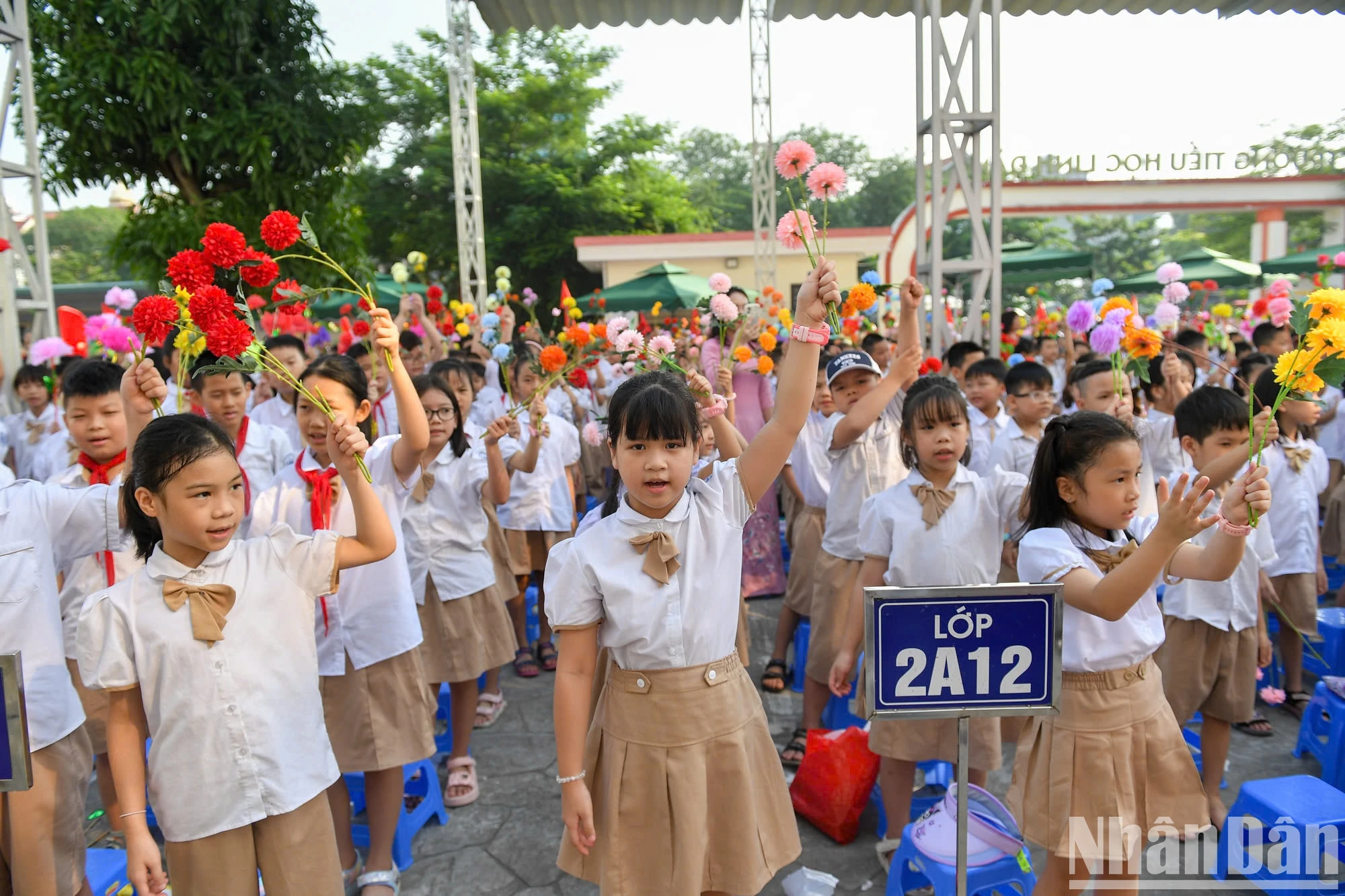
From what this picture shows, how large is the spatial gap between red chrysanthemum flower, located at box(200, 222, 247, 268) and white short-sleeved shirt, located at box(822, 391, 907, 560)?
2254 millimetres

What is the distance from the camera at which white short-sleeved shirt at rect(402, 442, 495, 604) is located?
345 centimetres

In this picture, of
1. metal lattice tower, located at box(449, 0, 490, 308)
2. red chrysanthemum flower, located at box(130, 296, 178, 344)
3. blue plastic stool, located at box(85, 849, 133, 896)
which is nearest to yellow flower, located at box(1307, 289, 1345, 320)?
red chrysanthemum flower, located at box(130, 296, 178, 344)

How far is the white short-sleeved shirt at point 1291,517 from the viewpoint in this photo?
3947 mm

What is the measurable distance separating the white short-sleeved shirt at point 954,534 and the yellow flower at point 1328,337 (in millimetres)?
1007

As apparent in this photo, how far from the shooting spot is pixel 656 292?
481 inches

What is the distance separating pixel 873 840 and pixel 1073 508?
58.8 inches

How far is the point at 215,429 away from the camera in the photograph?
6.89 feet

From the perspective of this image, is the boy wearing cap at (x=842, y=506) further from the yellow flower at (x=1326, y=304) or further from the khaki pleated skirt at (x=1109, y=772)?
the yellow flower at (x=1326, y=304)

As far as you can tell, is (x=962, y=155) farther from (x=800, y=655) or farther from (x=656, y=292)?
(x=656, y=292)

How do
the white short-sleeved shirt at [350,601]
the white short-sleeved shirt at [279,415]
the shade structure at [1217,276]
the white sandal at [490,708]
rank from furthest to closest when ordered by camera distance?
→ the shade structure at [1217,276] < the white short-sleeved shirt at [279,415] < the white sandal at [490,708] < the white short-sleeved shirt at [350,601]

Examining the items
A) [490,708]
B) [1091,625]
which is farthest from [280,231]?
[490,708]

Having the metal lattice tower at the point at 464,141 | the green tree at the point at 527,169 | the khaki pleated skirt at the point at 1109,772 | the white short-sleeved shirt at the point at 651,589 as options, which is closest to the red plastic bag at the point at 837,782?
the khaki pleated skirt at the point at 1109,772

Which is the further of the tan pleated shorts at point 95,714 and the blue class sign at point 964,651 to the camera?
the tan pleated shorts at point 95,714

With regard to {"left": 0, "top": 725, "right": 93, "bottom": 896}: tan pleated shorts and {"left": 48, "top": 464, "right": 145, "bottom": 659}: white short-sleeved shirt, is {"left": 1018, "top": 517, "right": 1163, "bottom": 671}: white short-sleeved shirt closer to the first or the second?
{"left": 0, "top": 725, "right": 93, "bottom": 896}: tan pleated shorts
